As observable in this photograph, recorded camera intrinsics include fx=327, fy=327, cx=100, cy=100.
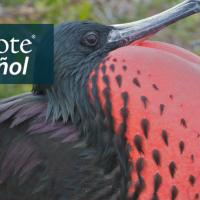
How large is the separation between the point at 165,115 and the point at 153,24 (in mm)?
384

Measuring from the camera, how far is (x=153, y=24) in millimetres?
1066

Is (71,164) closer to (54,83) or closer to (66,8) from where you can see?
(54,83)

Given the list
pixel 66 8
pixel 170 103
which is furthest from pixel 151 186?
pixel 66 8

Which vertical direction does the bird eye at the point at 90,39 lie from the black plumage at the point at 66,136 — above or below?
above

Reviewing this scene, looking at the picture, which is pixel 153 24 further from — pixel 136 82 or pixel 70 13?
pixel 70 13

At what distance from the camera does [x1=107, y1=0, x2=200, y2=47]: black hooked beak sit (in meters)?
1.06

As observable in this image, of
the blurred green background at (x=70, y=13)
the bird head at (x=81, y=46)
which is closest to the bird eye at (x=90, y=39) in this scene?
the bird head at (x=81, y=46)

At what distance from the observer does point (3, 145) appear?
108 cm

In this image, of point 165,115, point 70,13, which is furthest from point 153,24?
point 70,13

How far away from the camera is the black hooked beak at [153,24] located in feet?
3.49

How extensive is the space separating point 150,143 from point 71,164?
25 centimetres

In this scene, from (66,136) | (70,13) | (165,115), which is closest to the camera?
(165,115)

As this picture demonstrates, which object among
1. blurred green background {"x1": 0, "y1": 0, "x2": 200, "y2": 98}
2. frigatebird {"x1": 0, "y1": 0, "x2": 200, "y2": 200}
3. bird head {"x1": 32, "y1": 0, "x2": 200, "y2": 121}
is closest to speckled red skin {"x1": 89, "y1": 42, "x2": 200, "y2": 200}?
frigatebird {"x1": 0, "y1": 0, "x2": 200, "y2": 200}

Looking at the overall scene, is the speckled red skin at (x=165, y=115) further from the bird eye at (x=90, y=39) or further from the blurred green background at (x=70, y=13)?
the blurred green background at (x=70, y=13)
